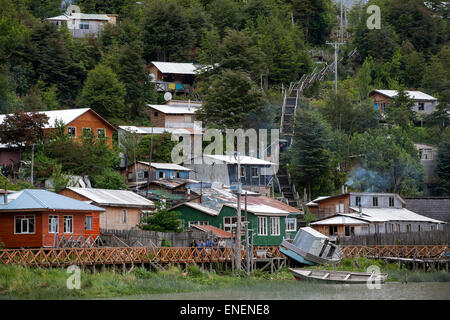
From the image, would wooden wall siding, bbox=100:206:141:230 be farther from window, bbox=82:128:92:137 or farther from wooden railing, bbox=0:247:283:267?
window, bbox=82:128:92:137

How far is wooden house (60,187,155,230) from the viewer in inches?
2094

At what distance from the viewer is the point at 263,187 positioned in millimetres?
69375

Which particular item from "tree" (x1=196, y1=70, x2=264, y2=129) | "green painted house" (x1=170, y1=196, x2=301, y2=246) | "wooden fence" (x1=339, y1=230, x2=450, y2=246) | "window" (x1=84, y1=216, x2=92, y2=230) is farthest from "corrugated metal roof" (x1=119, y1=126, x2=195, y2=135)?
"window" (x1=84, y1=216, x2=92, y2=230)

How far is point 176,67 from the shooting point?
3730 inches

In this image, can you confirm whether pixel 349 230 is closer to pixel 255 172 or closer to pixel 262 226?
pixel 262 226

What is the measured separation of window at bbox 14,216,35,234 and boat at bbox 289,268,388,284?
569 inches

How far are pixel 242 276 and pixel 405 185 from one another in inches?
1245

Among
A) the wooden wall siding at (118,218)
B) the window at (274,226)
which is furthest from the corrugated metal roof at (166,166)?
the window at (274,226)

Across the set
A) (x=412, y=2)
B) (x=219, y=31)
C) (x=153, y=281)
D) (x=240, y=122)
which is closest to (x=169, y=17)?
(x=219, y=31)

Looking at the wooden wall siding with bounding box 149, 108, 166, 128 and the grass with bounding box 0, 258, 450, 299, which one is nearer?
the grass with bounding box 0, 258, 450, 299

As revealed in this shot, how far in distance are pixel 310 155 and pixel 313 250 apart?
2212 centimetres

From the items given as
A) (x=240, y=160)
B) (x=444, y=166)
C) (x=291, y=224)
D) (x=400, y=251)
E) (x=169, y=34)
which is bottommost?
(x=400, y=251)

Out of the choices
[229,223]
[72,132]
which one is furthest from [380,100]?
[229,223]

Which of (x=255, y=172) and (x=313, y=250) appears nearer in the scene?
(x=313, y=250)
